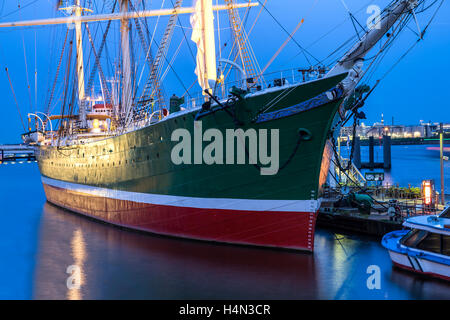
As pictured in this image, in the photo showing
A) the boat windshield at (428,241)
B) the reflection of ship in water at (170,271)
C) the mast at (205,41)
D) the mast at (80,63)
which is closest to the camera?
the reflection of ship in water at (170,271)

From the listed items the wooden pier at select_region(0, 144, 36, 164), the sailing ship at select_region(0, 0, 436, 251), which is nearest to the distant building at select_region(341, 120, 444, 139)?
the wooden pier at select_region(0, 144, 36, 164)

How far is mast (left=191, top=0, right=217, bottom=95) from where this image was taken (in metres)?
13.6

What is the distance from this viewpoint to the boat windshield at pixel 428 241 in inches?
396

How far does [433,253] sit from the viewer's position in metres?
10.2

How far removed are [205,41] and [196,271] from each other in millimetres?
6847

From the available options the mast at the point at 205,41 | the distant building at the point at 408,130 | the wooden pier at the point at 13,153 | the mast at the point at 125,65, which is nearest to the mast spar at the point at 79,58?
the mast at the point at 125,65

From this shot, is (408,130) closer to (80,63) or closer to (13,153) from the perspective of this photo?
(13,153)

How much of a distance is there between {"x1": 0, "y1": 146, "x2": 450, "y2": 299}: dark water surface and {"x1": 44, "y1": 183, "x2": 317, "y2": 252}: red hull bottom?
27cm

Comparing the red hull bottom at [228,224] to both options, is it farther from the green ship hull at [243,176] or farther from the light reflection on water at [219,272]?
the light reflection on water at [219,272]

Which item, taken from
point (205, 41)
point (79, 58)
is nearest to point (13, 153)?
point (79, 58)

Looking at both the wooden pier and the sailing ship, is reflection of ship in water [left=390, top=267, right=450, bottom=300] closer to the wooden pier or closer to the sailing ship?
the sailing ship

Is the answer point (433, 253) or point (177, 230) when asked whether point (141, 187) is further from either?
point (433, 253)

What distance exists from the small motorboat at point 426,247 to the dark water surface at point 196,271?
265 millimetres
